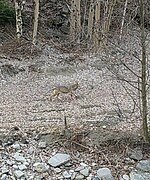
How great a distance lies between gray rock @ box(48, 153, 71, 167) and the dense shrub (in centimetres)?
569

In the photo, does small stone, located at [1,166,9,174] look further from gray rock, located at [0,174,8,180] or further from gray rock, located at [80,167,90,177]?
gray rock, located at [80,167,90,177]

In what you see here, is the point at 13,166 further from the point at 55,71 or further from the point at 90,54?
the point at 90,54

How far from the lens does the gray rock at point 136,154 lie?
15.4ft

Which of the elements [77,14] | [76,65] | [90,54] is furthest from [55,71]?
[77,14]

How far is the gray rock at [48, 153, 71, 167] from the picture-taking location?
4.64 metres

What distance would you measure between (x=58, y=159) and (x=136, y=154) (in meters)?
0.78

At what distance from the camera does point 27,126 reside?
210 inches

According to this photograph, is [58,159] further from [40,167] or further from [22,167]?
[22,167]

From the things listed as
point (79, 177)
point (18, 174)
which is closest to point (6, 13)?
point (18, 174)

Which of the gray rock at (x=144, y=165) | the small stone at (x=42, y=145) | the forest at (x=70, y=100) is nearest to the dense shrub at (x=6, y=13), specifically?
→ the forest at (x=70, y=100)

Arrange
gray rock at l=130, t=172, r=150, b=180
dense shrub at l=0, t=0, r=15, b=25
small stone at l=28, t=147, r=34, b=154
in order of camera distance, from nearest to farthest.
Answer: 1. gray rock at l=130, t=172, r=150, b=180
2. small stone at l=28, t=147, r=34, b=154
3. dense shrub at l=0, t=0, r=15, b=25

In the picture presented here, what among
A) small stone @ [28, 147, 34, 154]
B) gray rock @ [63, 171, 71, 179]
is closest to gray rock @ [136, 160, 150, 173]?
gray rock @ [63, 171, 71, 179]

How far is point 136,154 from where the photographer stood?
4711mm

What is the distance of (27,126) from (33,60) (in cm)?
384
